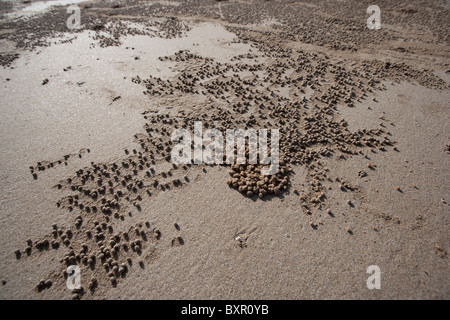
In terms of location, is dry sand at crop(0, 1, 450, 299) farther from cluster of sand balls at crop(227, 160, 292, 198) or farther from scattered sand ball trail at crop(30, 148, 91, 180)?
cluster of sand balls at crop(227, 160, 292, 198)

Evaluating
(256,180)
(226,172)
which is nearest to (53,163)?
(226,172)

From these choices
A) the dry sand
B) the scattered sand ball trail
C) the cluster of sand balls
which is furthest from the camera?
the scattered sand ball trail

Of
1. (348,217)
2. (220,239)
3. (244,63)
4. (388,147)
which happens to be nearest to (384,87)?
(388,147)

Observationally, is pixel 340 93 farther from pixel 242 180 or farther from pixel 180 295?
pixel 180 295

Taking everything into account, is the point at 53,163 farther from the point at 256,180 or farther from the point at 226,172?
the point at 256,180

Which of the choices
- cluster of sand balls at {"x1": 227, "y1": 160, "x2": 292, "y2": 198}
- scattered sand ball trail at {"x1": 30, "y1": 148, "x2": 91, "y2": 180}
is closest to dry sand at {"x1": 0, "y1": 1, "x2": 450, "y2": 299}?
scattered sand ball trail at {"x1": 30, "y1": 148, "x2": 91, "y2": 180}
